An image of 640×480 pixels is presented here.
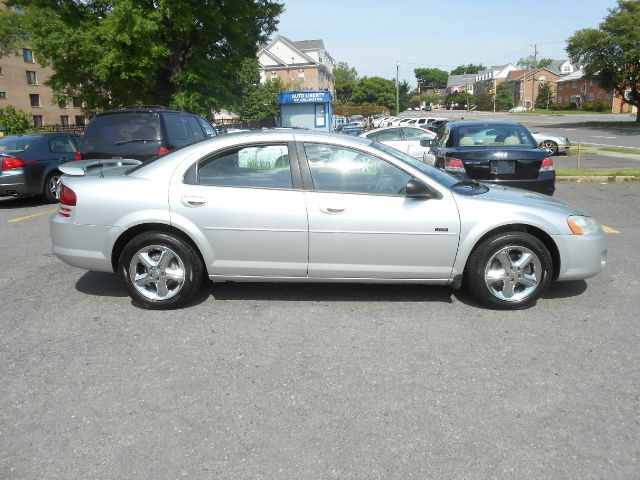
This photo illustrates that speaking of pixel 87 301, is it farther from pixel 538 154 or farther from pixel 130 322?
pixel 538 154

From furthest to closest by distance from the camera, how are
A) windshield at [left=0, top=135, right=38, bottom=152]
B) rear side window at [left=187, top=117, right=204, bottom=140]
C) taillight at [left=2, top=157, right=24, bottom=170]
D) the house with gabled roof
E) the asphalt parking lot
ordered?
the house with gabled roof, windshield at [left=0, top=135, right=38, bottom=152], taillight at [left=2, top=157, right=24, bottom=170], rear side window at [left=187, top=117, right=204, bottom=140], the asphalt parking lot

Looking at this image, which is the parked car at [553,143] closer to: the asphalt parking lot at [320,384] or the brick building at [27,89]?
the asphalt parking lot at [320,384]

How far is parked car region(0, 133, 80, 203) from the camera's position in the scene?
399 inches

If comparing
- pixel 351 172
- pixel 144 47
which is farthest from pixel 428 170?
pixel 144 47

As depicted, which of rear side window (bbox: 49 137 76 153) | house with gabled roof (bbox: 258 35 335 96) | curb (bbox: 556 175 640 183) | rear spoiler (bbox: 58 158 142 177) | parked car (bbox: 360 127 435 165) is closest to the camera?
rear spoiler (bbox: 58 158 142 177)

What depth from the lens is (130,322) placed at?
438 centimetres

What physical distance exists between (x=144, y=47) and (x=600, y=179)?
1619cm

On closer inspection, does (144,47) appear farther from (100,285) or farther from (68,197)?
(68,197)

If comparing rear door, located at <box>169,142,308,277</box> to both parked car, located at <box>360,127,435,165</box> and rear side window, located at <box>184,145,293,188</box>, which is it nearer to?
rear side window, located at <box>184,145,293,188</box>

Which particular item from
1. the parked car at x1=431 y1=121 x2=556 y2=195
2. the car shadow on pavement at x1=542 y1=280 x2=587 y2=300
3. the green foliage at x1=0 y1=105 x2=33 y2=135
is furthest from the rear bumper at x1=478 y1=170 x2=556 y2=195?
the green foliage at x1=0 y1=105 x2=33 y2=135

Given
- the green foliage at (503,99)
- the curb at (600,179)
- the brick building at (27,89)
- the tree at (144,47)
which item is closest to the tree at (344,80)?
the green foliage at (503,99)

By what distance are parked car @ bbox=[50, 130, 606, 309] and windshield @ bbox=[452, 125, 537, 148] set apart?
4137 mm

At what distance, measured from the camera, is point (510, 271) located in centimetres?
452

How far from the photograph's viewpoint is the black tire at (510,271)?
4.47m
